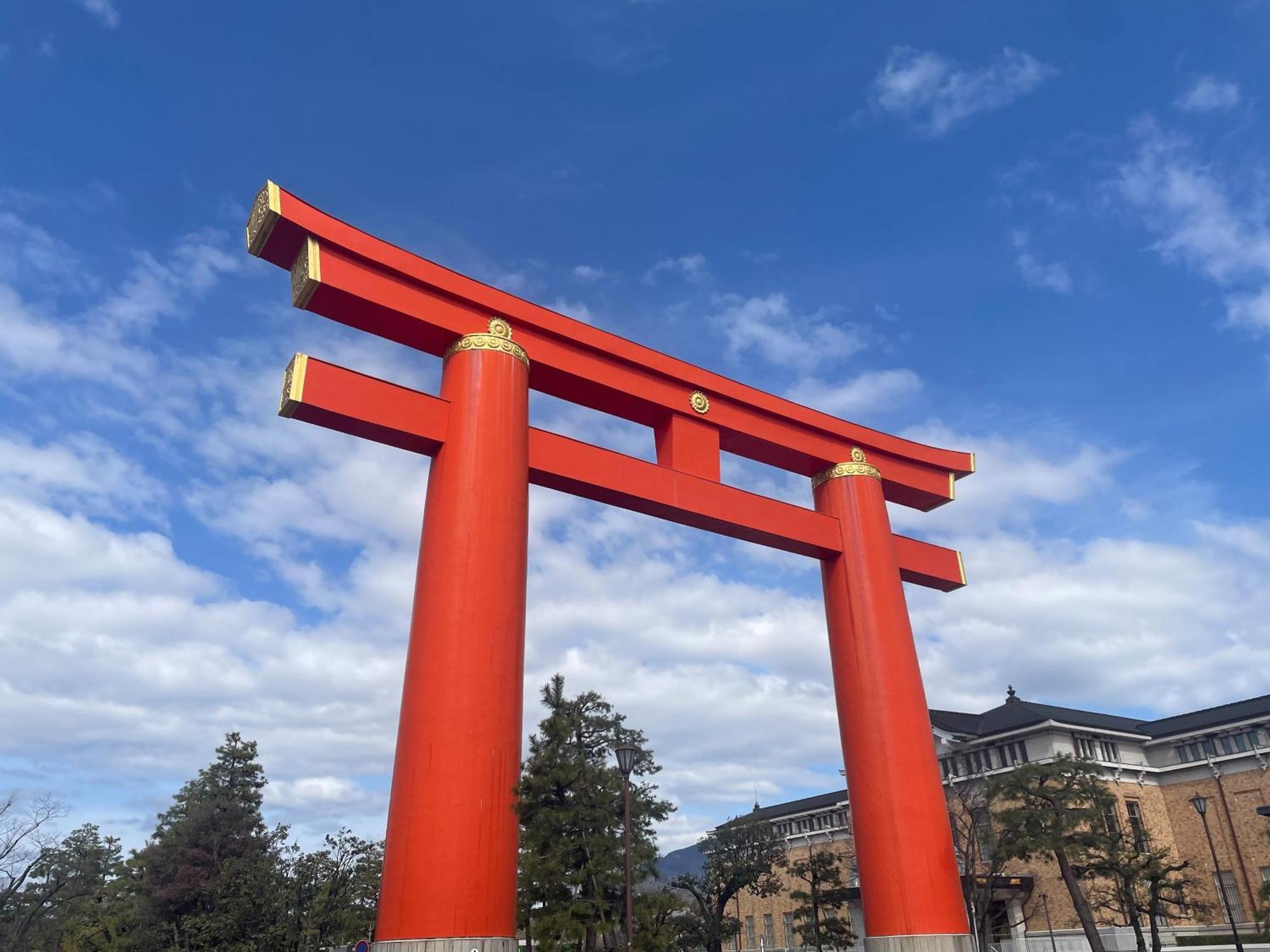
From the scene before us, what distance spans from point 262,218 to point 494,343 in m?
3.97

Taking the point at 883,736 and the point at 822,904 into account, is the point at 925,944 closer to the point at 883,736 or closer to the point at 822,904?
the point at 883,736

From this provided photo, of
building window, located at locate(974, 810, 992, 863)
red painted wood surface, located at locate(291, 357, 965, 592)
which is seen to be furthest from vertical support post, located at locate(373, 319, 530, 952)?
building window, located at locate(974, 810, 992, 863)

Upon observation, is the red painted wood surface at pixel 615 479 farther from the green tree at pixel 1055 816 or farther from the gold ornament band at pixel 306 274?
the green tree at pixel 1055 816

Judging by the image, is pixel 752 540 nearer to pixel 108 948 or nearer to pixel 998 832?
pixel 998 832

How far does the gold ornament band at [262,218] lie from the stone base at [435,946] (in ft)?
33.4

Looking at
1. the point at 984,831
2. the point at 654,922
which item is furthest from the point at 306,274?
the point at 984,831

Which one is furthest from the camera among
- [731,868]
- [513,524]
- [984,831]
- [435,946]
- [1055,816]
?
[731,868]

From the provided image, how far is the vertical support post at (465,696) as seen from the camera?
10977 millimetres

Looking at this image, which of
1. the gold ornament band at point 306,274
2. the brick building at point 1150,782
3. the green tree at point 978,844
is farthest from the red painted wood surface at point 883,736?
the brick building at point 1150,782

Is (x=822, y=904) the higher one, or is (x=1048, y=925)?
(x=822, y=904)

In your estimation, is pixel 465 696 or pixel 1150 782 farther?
pixel 1150 782

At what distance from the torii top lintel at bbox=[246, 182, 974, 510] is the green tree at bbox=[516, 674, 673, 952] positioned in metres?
6.50

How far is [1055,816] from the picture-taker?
22.9 metres

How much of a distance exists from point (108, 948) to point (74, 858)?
20259 millimetres
